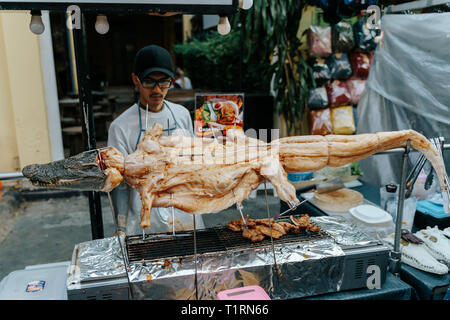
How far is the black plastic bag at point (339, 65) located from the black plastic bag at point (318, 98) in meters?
0.33

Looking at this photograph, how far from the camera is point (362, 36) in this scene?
5.51 metres

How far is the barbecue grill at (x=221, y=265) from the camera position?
5.68 ft

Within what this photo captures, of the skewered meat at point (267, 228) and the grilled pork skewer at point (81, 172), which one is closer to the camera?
the grilled pork skewer at point (81, 172)

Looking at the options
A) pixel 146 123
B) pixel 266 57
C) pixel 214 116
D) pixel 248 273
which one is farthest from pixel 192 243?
pixel 266 57

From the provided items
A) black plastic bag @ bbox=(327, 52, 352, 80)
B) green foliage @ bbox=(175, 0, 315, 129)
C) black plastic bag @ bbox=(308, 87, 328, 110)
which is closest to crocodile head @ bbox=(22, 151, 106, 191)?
green foliage @ bbox=(175, 0, 315, 129)

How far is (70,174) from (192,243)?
791 millimetres

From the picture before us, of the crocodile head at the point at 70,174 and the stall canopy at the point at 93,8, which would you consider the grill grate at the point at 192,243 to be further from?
the stall canopy at the point at 93,8

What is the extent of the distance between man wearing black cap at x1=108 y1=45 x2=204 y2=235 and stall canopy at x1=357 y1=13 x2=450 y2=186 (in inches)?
99.4

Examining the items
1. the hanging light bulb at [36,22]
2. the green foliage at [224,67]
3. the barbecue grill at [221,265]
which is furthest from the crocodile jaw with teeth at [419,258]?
the green foliage at [224,67]

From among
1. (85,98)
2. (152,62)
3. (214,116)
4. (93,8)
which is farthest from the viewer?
(214,116)

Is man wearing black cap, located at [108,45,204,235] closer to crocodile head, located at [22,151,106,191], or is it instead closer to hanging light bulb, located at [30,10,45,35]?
hanging light bulb, located at [30,10,45,35]

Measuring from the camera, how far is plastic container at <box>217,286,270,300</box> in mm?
1662

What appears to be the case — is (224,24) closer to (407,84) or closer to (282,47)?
(407,84)
